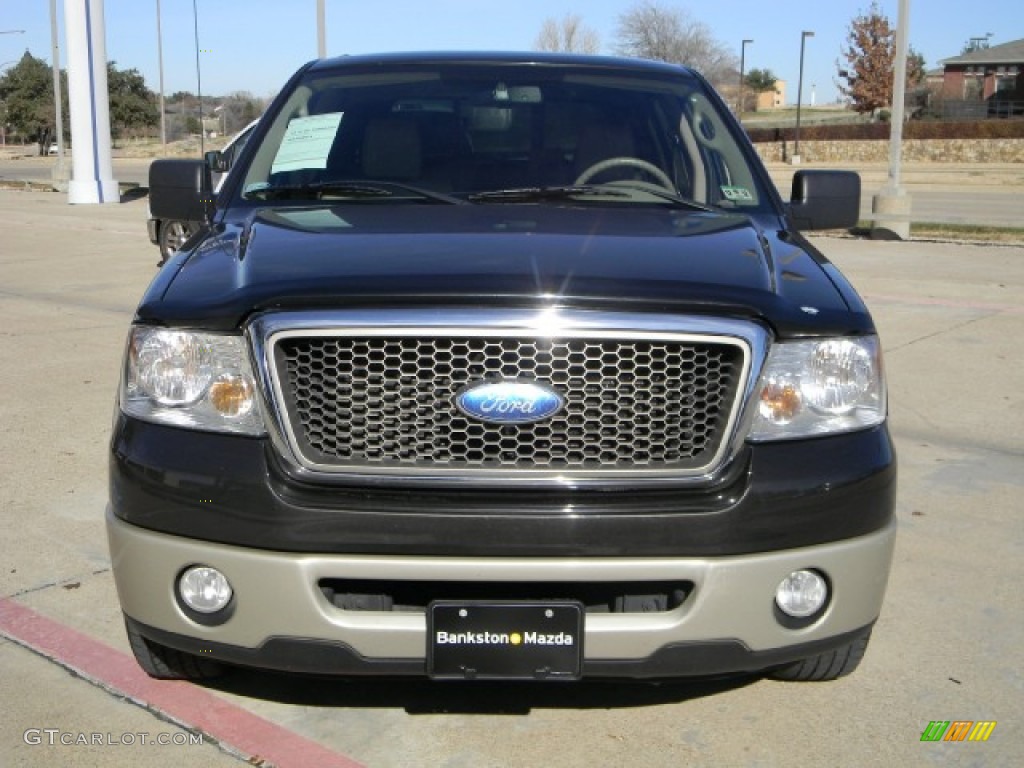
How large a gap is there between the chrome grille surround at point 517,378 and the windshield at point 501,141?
120 centimetres

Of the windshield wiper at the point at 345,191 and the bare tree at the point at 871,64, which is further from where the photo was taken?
the bare tree at the point at 871,64

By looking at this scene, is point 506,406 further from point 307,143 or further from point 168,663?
point 307,143

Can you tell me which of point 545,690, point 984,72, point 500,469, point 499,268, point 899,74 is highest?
point 984,72

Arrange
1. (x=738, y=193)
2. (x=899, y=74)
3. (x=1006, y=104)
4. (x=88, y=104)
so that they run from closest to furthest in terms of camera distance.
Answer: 1. (x=738, y=193)
2. (x=899, y=74)
3. (x=88, y=104)
4. (x=1006, y=104)

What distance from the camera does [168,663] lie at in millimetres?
3320

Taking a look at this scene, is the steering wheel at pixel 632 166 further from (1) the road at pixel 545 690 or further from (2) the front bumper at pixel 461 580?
(2) the front bumper at pixel 461 580

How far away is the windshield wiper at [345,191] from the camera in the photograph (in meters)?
3.94

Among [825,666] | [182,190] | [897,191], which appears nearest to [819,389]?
[825,666]

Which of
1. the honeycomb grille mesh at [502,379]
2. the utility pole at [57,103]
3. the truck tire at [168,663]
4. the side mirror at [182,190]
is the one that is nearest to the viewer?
the honeycomb grille mesh at [502,379]

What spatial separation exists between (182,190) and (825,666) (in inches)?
107

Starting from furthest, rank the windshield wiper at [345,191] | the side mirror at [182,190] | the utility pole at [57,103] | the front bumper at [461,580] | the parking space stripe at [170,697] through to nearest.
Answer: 1. the utility pole at [57,103]
2. the side mirror at [182,190]
3. the windshield wiper at [345,191]
4. the parking space stripe at [170,697]
5. the front bumper at [461,580]

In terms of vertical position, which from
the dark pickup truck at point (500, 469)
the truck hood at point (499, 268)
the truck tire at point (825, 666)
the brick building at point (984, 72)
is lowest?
the truck tire at point (825, 666)

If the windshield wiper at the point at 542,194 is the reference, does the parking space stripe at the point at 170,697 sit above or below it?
below

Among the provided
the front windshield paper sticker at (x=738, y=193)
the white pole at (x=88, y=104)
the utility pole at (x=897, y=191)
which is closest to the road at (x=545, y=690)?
the front windshield paper sticker at (x=738, y=193)
